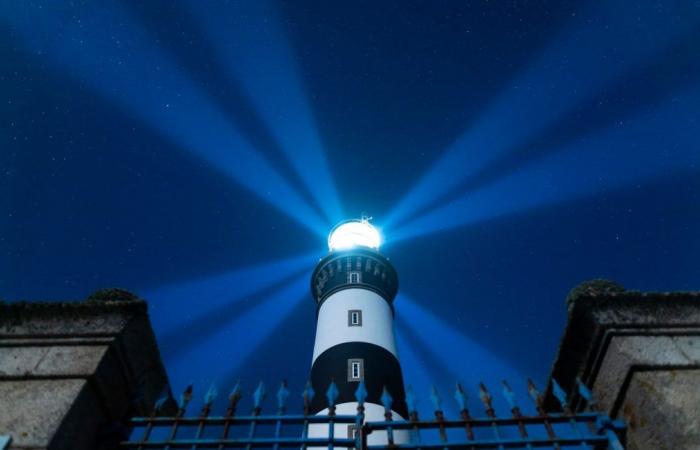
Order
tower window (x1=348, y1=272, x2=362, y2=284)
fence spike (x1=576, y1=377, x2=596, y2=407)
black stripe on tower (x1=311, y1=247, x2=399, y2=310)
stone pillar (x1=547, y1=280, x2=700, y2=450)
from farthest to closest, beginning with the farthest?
black stripe on tower (x1=311, y1=247, x2=399, y2=310) → tower window (x1=348, y1=272, x2=362, y2=284) → fence spike (x1=576, y1=377, x2=596, y2=407) → stone pillar (x1=547, y1=280, x2=700, y2=450)

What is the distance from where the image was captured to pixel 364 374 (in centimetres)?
1577

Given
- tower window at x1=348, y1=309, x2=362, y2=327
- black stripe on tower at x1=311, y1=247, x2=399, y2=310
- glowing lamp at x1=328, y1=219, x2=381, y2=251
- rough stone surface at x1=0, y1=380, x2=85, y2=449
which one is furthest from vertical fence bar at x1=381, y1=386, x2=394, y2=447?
glowing lamp at x1=328, y1=219, x2=381, y2=251

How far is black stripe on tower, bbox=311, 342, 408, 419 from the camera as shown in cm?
1545

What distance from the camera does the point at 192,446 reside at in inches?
139

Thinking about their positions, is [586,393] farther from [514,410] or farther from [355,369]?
[355,369]

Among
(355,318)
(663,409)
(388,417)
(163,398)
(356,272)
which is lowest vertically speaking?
(663,409)

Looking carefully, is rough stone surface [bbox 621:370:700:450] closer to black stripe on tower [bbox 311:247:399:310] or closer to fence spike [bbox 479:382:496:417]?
fence spike [bbox 479:382:496:417]

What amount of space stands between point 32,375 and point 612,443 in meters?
3.98

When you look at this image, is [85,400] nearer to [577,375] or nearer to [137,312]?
[137,312]

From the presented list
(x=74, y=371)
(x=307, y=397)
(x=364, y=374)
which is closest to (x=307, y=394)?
(x=307, y=397)

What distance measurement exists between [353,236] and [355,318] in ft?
20.4

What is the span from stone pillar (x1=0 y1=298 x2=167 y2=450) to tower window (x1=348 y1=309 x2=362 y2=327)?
14156 millimetres

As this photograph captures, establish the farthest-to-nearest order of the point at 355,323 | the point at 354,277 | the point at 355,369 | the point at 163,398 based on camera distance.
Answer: the point at 354,277 < the point at 355,323 < the point at 355,369 < the point at 163,398

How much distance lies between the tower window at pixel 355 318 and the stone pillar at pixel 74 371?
14156mm
